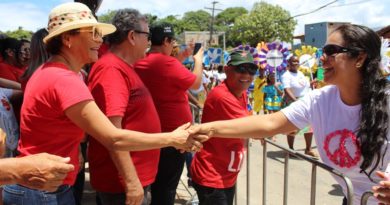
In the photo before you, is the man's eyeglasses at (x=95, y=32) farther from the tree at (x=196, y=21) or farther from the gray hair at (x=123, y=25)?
the tree at (x=196, y=21)

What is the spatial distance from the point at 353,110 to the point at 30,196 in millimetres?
1593

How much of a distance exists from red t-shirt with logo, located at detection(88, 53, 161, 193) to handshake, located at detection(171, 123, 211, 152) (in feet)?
0.63

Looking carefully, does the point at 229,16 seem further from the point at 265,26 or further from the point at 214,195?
the point at 214,195

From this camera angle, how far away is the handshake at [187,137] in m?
2.21

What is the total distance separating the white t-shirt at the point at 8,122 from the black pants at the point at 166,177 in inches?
41.4

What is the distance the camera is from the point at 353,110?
2010 mm

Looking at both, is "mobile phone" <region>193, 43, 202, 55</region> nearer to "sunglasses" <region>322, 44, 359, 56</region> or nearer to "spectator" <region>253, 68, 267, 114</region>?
"sunglasses" <region>322, 44, 359, 56</region>

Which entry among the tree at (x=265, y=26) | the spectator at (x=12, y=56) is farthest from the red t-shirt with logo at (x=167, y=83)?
the tree at (x=265, y=26)

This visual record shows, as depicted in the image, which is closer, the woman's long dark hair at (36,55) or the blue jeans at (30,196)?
the blue jeans at (30,196)

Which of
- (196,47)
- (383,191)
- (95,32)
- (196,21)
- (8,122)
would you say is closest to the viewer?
(383,191)

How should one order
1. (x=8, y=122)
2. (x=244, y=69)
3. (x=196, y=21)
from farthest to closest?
(x=196, y=21) < (x=244, y=69) < (x=8, y=122)

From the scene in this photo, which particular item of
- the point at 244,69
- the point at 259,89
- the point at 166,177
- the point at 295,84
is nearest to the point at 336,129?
the point at 244,69

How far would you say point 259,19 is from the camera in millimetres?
59844

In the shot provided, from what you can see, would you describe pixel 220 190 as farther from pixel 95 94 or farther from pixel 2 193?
pixel 2 193
